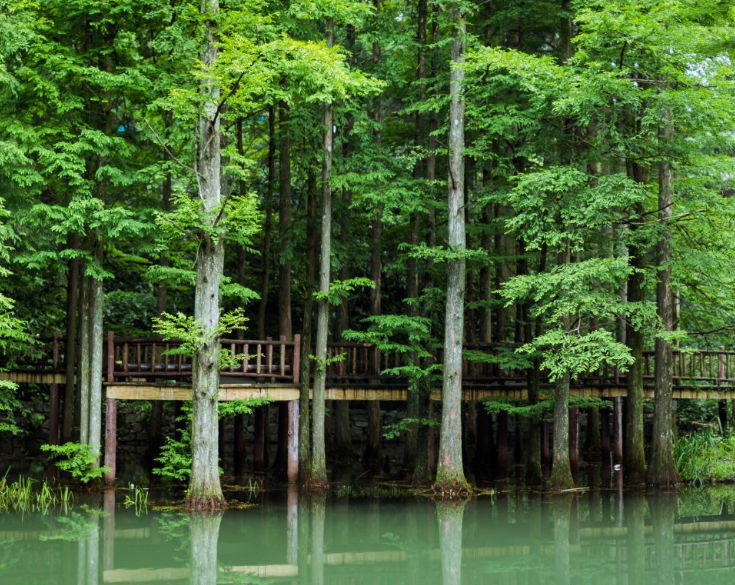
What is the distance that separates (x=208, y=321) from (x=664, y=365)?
890 cm

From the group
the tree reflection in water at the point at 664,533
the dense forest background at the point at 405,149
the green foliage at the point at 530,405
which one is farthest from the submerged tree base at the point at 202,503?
the tree reflection in water at the point at 664,533

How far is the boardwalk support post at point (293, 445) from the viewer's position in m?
18.1

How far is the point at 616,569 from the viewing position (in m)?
11.5

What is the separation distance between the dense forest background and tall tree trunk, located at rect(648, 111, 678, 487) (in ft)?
0.26

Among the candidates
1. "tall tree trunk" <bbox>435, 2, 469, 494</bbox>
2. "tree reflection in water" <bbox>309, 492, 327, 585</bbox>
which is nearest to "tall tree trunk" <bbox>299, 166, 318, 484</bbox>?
"tree reflection in water" <bbox>309, 492, 327, 585</bbox>

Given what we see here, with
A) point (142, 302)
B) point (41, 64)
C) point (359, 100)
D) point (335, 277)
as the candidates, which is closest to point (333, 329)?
point (335, 277)

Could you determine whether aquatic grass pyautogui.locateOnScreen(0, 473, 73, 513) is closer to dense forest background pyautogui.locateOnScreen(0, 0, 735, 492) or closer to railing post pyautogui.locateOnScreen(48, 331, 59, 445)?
dense forest background pyautogui.locateOnScreen(0, 0, 735, 492)

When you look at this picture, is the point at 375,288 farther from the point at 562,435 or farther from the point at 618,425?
the point at 618,425

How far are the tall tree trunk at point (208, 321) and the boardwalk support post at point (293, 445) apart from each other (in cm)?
320

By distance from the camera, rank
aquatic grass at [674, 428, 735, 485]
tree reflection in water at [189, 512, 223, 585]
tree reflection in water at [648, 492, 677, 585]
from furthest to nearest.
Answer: aquatic grass at [674, 428, 735, 485], tree reflection in water at [648, 492, 677, 585], tree reflection in water at [189, 512, 223, 585]

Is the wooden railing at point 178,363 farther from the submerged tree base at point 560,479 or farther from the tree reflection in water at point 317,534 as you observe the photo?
the submerged tree base at point 560,479

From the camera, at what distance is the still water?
10844 millimetres

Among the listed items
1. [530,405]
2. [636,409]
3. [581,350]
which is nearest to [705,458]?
[636,409]

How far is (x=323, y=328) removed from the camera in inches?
719
